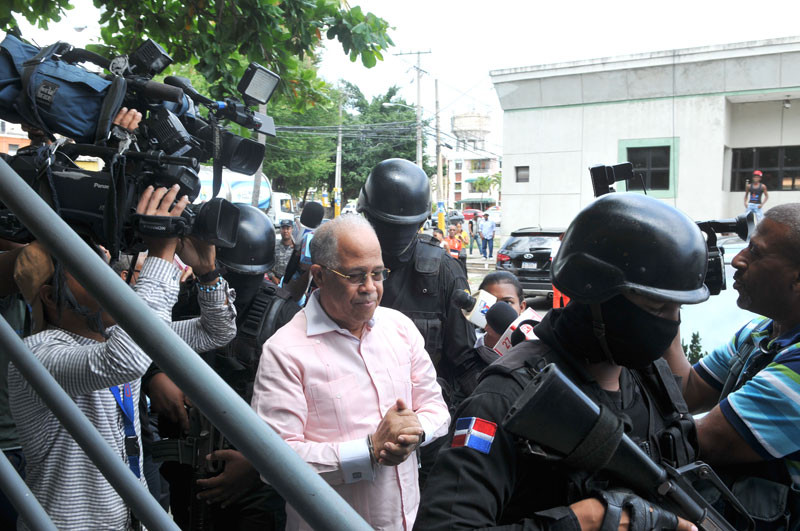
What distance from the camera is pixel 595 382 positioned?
1667mm

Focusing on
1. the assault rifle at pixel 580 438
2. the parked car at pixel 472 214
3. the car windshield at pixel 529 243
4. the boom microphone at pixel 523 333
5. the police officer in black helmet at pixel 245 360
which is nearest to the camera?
the assault rifle at pixel 580 438

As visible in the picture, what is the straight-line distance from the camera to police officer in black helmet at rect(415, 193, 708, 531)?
1.42 meters

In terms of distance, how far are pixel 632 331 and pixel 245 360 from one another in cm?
198

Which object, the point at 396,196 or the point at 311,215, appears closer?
the point at 396,196

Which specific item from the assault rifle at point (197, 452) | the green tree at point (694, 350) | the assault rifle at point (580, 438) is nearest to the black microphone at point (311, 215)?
the green tree at point (694, 350)

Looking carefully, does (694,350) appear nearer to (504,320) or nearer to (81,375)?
(504,320)

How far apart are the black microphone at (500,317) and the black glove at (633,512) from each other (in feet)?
5.80

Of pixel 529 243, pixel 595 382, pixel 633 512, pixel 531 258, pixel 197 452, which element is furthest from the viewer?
pixel 529 243

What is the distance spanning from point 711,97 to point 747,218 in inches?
750

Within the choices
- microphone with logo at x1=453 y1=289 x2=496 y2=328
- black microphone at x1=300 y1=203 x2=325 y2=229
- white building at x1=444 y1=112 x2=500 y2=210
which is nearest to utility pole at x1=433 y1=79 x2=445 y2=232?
black microphone at x1=300 y1=203 x2=325 y2=229

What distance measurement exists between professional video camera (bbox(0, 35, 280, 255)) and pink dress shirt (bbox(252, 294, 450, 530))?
0.53m

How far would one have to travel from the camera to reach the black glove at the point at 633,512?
1399 mm

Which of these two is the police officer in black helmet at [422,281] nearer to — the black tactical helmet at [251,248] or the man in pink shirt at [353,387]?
the black tactical helmet at [251,248]

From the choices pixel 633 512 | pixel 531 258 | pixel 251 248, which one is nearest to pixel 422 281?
pixel 251 248
